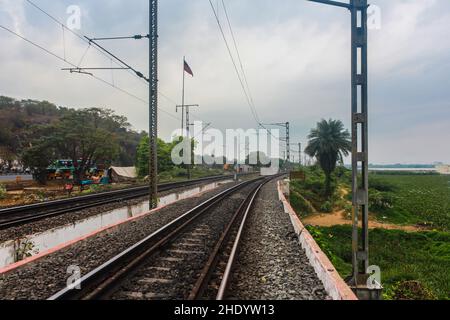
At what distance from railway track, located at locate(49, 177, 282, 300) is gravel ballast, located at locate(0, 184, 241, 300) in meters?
0.51

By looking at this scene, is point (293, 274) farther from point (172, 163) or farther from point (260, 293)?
point (172, 163)

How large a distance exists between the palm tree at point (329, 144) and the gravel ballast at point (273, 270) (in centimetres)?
2241

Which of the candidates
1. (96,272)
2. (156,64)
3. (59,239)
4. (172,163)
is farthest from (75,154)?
(96,272)

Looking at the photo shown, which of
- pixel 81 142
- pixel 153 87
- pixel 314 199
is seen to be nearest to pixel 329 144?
pixel 314 199

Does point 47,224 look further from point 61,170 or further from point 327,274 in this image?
point 61,170

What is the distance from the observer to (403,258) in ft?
44.5

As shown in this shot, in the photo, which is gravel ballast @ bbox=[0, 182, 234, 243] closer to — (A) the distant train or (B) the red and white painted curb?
(B) the red and white painted curb

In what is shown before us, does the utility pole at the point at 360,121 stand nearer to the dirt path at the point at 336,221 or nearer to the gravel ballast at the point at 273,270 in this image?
the gravel ballast at the point at 273,270

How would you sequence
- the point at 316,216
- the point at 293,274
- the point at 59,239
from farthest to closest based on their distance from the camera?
the point at 316,216 → the point at 59,239 → the point at 293,274

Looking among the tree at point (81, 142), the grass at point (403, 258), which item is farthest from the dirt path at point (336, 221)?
the tree at point (81, 142)

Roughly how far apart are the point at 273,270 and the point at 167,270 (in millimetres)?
2118

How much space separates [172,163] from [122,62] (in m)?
48.5

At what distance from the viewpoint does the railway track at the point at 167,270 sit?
15.1 feet
